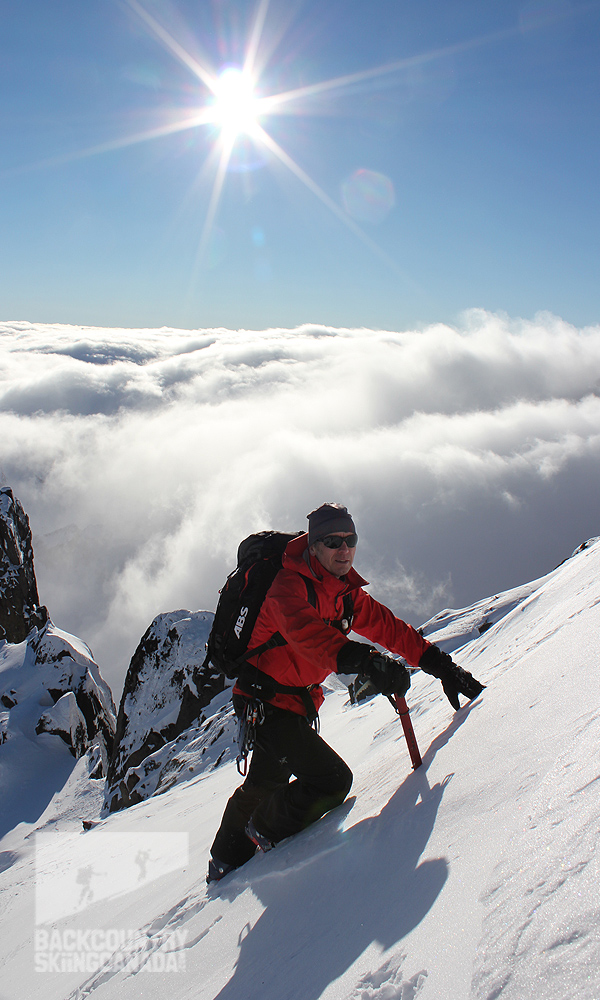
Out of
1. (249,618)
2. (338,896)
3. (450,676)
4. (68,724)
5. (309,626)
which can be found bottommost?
(338,896)

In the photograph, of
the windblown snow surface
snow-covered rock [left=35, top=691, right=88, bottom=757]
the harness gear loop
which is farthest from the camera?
Result: snow-covered rock [left=35, top=691, right=88, bottom=757]

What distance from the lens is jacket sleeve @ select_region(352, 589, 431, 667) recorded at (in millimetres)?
4477

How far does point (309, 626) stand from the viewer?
379cm

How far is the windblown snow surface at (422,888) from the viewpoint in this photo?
5.70 feet

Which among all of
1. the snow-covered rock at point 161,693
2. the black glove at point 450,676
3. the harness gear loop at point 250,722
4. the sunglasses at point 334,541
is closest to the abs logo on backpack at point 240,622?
the harness gear loop at point 250,722

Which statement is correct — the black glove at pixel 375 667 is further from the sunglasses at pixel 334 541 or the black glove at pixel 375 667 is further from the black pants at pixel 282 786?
the black pants at pixel 282 786

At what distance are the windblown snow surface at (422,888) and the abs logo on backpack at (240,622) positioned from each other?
1.54 metres

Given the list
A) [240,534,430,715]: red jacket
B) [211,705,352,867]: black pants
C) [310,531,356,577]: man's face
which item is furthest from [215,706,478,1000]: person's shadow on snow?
[310,531,356,577]: man's face

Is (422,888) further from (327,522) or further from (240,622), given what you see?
(327,522)

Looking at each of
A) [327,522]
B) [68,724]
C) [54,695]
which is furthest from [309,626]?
[54,695]

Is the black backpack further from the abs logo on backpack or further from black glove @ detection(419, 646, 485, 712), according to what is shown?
black glove @ detection(419, 646, 485, 712)

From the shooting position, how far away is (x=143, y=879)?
5953 millimetres

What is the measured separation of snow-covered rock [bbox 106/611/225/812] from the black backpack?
1919 cm

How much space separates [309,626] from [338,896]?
154 centimetres
